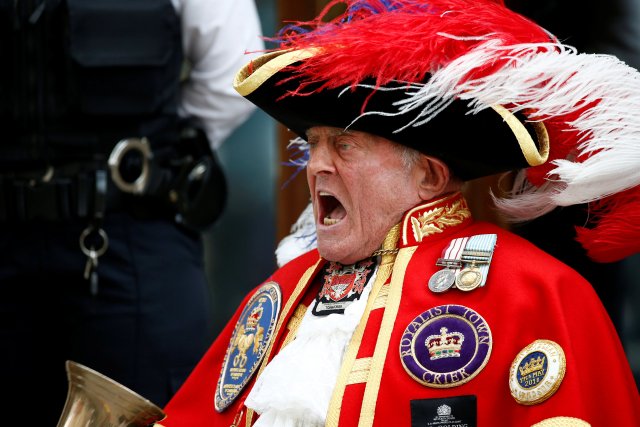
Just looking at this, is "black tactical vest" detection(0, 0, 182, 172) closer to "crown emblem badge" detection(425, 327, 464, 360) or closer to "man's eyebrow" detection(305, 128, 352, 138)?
"man's eyebrow" detection(305, 128, 352, 138)

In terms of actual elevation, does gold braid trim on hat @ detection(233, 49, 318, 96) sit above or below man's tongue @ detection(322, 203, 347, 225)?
above

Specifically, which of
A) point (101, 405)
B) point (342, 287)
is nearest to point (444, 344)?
point (342, 287)

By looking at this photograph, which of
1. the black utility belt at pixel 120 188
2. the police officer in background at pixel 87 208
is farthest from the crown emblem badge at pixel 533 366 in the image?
the black utility belt at pixel 120 188

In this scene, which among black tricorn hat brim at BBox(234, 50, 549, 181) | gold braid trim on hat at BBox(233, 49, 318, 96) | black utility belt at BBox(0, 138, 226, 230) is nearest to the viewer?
black tricorn hat brim at BBox(234, 50, 549, 181)

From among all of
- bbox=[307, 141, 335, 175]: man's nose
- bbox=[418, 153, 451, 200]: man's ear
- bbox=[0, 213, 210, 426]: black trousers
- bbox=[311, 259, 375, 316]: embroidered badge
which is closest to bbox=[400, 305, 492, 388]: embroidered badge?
bbox=[311, 259, 375, 316]: embroidered badge

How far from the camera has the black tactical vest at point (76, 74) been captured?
430 centimetres

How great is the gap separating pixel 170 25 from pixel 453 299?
179 cm

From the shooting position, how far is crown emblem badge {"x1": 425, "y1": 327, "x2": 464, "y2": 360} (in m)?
3.03

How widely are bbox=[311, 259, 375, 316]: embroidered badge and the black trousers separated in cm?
113

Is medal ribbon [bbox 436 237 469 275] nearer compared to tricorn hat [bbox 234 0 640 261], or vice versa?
tricorn hat [bbox 234 0 640 261]

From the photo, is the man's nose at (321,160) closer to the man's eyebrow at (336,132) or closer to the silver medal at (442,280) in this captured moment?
the man's eyebrow at (336,132)

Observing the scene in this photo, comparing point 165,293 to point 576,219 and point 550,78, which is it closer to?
point 576,219

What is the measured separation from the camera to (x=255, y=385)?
3326 millimetres

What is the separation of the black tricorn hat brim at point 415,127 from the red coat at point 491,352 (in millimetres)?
222
